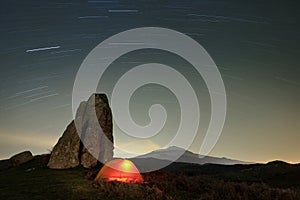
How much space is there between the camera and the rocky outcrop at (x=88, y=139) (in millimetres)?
37469

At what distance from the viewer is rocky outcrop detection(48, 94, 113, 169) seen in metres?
37.5

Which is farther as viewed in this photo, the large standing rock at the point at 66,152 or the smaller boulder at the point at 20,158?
the smaller boulder at the point at 20,158

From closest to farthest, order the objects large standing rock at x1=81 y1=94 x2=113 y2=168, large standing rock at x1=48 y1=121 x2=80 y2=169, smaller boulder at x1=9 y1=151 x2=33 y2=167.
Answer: large standing rock at x1=48 y1=121 x2=80 y2=169 → large standing rock at x1=81 y1=94 x2=113 y2=168 → smaller boulder at x1=9 y1=151 x2=33 y2=167

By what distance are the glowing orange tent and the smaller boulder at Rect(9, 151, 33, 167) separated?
18.5 metres

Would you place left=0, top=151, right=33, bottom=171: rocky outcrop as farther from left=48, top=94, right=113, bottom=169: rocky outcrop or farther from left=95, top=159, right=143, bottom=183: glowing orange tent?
left=95, top=159, right=143, bottom=183: glowing orange tent

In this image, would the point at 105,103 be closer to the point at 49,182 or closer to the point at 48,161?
the point at 48,161

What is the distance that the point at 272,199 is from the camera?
78.4 feet

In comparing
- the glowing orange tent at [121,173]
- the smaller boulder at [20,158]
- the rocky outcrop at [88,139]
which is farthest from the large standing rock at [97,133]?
the smaller boulder at [20,158]

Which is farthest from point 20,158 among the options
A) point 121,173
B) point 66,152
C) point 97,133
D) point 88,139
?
point 121,173

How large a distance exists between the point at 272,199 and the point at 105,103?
938 inches

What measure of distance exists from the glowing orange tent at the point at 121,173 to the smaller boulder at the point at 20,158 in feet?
60.5

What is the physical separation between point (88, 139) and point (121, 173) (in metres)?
10.8

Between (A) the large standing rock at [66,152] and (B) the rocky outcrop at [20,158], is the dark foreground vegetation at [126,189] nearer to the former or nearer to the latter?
(A) the large standing rock at [66,152]

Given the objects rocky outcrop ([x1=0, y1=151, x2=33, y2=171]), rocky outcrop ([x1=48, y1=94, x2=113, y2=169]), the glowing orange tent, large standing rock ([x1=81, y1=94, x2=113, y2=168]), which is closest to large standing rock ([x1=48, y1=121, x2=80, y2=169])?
rocky outcrop ([x1=48, y1=94, x2=113, y2=169])
